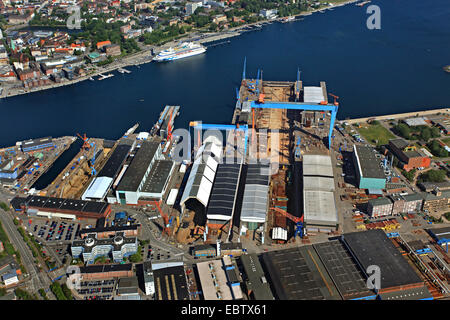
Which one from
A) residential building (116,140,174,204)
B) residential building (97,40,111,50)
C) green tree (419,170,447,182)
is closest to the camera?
residential building (116,140,174,204)

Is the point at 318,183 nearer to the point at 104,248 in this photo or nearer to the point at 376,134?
the point at 376,134

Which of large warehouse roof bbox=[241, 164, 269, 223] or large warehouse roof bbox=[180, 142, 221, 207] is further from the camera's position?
large warehouse roof bbox=[180, 142, 221, 207]

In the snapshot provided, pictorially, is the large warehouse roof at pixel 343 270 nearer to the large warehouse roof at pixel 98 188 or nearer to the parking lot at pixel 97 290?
the parking lot at pixel 97 290

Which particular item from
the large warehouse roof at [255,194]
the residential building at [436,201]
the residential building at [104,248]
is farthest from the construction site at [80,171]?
the residential building at [436,201]

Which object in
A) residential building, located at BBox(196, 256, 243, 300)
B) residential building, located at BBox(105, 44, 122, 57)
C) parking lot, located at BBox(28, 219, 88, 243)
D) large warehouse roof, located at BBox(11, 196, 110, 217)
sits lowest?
residential building, located at BBox(196, 256, 243, 300)

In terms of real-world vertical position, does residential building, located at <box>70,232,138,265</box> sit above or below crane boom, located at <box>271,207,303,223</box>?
below

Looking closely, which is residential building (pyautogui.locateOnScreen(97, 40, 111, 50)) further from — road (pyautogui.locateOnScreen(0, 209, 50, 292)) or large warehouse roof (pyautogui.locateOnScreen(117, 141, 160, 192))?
road (pyautogui.locateOnScreen(0, 209, 50, 292))

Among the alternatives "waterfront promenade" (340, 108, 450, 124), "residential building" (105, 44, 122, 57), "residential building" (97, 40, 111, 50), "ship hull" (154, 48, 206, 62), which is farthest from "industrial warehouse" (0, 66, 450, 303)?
"residential building" (97, 40, 111, 50)
